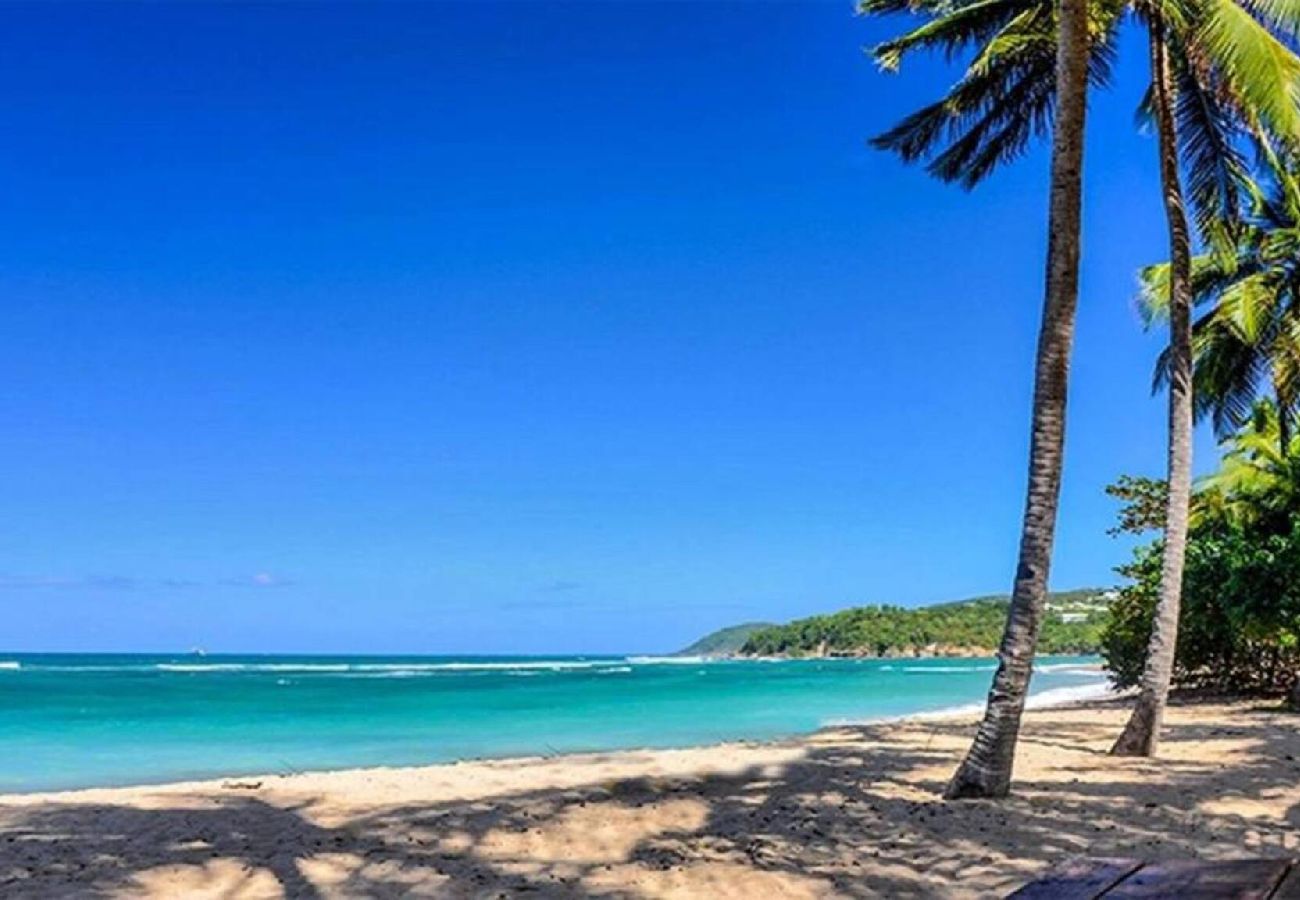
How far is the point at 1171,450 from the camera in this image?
33.7 ft

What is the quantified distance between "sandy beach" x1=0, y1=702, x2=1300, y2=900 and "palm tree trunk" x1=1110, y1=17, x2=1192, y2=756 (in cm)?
50

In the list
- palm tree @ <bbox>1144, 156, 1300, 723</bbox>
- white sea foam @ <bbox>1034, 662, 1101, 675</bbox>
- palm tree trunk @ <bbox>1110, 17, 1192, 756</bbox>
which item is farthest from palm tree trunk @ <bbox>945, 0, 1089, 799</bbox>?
white sea foam @ <bbox>1034, 662, 1101, 675</bbox>

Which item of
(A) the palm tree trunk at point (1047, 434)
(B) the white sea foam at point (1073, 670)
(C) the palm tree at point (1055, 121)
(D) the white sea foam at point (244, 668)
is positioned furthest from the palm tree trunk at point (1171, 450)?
(D) the white sea foam at point (244, 668)

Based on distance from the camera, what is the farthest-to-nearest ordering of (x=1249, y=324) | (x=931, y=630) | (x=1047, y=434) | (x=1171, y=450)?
(x=931, y=630) < (x=1249, y=324) < (x=1171, y=450) < (x=1047, y=434)

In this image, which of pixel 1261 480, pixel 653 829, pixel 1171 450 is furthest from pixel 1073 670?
pixel 653 829

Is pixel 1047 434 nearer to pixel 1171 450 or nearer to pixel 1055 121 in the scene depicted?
pixel 1055 121

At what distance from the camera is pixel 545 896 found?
548cm

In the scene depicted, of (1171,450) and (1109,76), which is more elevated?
(1109,76)

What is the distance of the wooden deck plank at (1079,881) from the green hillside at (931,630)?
90373mm

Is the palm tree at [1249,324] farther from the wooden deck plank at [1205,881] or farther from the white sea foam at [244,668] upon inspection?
A: the white sea foam at [244,668]

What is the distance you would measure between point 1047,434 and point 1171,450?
3.26 m

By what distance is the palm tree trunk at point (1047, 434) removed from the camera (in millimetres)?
7688

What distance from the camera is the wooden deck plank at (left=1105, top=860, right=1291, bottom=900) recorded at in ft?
7.32

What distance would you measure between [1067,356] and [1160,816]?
3115 mm
